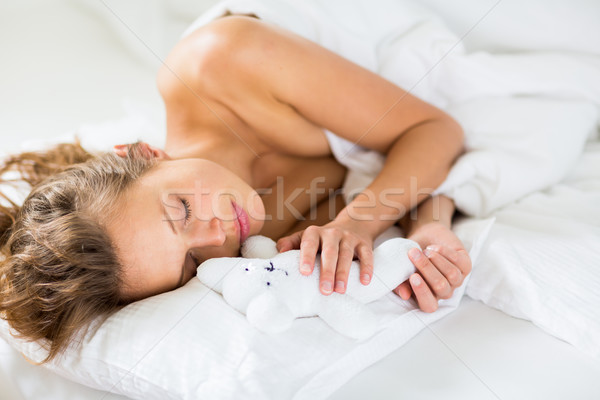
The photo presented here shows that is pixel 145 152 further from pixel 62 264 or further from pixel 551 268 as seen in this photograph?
pixel 551 268

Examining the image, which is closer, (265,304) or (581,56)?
(265,304)

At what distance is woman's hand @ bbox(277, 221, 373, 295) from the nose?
0.36ft

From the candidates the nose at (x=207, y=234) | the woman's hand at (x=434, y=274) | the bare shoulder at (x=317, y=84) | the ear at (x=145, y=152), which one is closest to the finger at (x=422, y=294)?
the woman's hand at (x=434, y=274)

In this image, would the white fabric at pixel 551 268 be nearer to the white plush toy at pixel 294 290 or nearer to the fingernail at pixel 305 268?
the white plush toy at pixel 294 290

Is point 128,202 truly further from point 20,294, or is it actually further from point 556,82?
point 556,82

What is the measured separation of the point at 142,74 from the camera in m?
1.84

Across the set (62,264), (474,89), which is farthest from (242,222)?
(474,89)

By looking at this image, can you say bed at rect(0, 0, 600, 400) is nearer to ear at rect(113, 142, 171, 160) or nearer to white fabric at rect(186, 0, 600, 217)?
white fabric at rect(186, 0, 600, 217)

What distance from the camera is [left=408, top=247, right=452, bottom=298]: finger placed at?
831 millimetres

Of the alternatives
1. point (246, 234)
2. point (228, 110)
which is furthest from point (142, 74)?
point (246, 234)

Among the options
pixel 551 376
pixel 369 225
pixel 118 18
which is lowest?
pixel 551 376

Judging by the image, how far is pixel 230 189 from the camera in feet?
3.28

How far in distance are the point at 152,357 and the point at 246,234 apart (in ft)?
1.10

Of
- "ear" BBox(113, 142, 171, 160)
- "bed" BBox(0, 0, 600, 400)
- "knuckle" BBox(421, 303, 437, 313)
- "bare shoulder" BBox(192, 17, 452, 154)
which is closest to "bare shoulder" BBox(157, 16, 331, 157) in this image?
"bare shoulder" BBox(192, 17, 452, 154)
